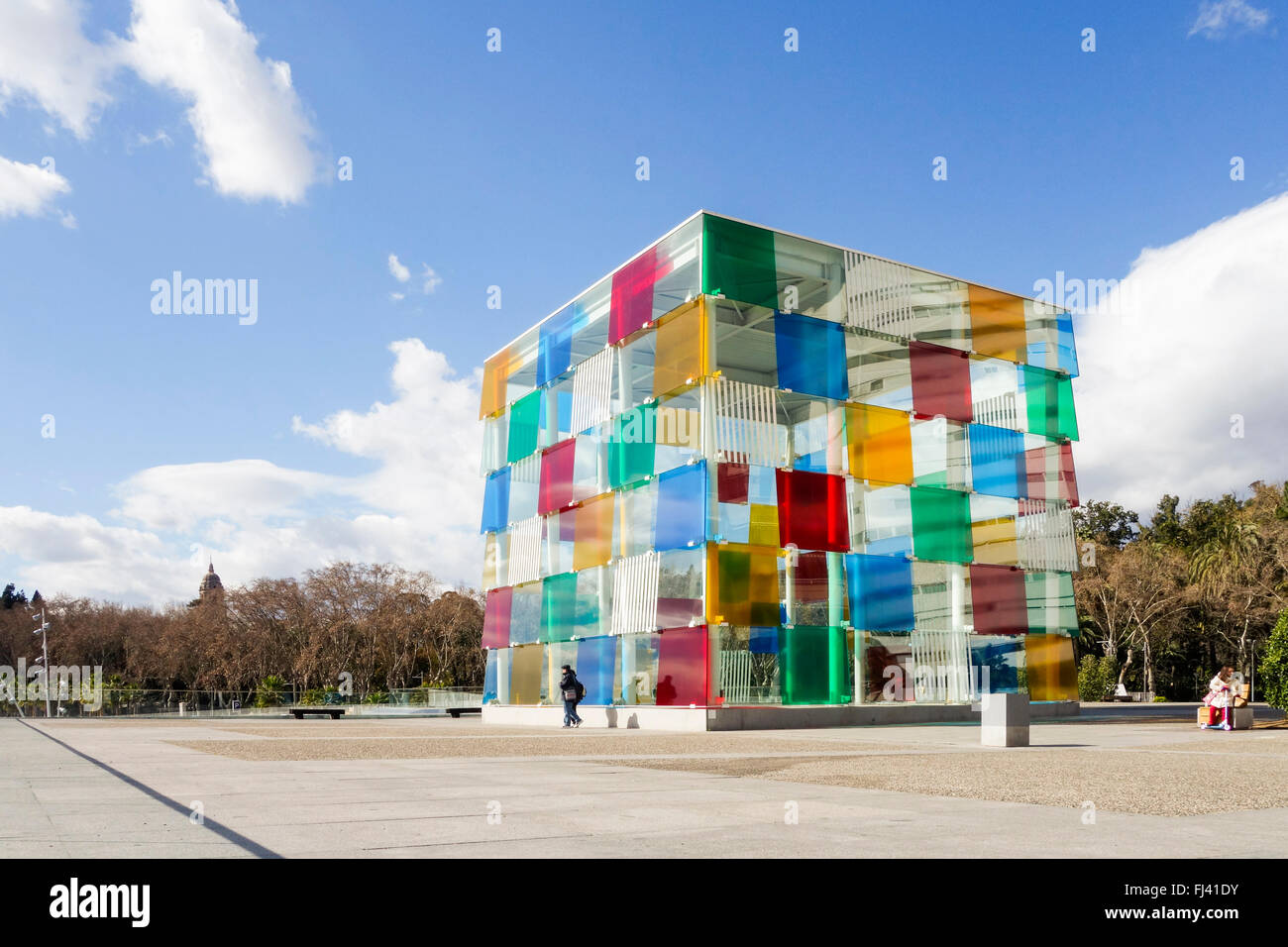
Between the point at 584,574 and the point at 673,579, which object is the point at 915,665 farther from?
the point at 584,574

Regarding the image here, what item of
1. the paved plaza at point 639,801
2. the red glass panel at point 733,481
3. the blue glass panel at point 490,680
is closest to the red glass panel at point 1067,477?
the red glass panel at point 733,481

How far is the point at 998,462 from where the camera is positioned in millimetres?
33031

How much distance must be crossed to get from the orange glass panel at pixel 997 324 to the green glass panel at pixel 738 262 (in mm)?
7856

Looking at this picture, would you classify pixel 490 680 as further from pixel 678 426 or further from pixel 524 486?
pixel 678 426

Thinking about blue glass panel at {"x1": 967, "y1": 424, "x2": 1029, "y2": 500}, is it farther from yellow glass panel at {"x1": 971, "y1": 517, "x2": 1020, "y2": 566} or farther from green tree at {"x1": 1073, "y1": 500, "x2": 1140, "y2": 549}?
green tree at {"x1": 1073, "y1": 500, "x2": 1140, "y2": 549}

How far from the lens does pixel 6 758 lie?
14.3m

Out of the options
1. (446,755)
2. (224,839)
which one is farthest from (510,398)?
(224,839)

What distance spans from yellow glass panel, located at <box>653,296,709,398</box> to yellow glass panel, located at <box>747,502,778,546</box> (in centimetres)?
375

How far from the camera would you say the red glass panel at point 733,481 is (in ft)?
89.9

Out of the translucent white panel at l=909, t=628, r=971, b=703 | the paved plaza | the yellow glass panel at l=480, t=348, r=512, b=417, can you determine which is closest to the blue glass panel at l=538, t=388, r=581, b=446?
the yellow glass panel at l=480, t=348, r=512, b=417

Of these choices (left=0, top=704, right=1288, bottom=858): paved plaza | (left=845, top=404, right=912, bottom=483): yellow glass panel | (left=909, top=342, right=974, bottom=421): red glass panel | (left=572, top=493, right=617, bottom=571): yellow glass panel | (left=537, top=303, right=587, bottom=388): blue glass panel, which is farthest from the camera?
(left=537, top=303, right=587, bottom=388): blue glass panel

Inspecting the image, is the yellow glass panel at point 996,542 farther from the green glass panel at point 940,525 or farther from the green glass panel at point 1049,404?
the green glass panel at point 1049,404

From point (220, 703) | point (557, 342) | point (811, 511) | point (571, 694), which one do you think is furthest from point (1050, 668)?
point (220, 703)

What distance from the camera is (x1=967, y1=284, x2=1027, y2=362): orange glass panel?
3347 centimetres
